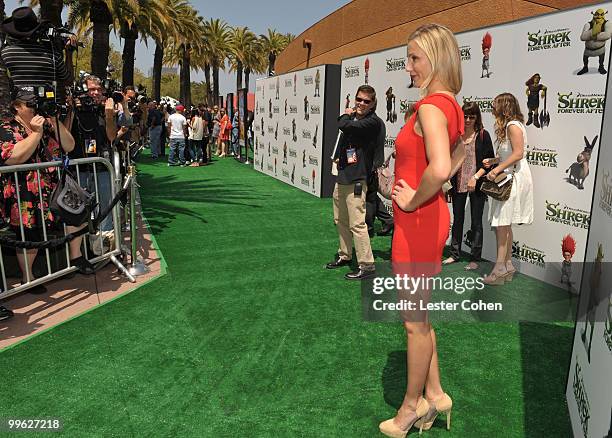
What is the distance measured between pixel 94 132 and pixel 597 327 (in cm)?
537

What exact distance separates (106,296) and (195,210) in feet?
14.8

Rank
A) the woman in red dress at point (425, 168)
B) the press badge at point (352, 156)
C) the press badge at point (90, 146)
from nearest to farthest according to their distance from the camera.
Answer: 1. the woman in red dress at point (425, 168)
2. the press badge at point (352, 156)
3. the press badge at point (90, 146)

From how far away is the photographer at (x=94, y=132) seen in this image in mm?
5441

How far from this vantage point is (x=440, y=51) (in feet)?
7.71

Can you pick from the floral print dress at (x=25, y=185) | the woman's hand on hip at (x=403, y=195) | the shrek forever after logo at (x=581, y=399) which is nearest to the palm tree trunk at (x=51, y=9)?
the floral print dress at (x=25, y=185)

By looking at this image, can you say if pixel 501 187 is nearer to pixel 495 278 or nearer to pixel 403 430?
pixel 495 278

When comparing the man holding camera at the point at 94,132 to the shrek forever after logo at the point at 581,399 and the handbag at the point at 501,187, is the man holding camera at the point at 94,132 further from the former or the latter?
the shrek forever after logo at the point at 581,399

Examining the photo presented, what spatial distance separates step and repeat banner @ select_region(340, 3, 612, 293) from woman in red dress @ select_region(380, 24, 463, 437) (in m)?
3.03

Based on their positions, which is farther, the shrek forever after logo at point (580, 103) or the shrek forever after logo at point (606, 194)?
the shrek forever after logo at point (580, 103)

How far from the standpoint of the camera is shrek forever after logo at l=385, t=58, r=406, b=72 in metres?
8.08

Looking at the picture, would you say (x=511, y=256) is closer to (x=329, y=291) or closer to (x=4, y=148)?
(x=329, y=291)

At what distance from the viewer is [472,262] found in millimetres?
6023

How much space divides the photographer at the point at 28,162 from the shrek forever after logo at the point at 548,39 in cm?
503

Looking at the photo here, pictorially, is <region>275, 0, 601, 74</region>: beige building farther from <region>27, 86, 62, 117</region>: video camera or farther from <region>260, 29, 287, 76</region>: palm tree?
<region>260, 29, 287, 76</region>: palm tree
